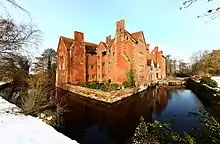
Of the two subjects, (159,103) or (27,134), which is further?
(159,103)

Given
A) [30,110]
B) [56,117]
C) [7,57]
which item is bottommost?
[56,117]

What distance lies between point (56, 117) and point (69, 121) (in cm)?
256

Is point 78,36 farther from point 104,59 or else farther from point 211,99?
point 211,99

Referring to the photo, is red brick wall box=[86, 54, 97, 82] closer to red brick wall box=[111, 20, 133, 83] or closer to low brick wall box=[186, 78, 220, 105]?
red brick wall box=[111, 20, 133, 83]

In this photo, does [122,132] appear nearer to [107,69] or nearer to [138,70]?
[138,70]

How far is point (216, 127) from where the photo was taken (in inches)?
141

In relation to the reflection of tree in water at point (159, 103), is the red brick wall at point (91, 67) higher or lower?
higher

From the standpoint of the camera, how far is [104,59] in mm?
36500

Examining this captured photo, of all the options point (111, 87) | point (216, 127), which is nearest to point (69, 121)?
point (111, 87)

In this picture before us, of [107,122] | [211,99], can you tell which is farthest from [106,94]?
[211,99]

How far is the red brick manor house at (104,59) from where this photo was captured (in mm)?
30625

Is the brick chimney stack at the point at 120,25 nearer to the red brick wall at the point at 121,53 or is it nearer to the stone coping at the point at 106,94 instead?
the red brick wall at the point at 121,53

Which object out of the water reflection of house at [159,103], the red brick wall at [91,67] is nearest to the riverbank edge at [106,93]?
Result: the water reflection of house at [159,103]

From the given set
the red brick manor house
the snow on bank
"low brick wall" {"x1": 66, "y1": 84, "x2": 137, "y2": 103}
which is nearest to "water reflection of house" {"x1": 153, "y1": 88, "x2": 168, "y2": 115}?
"low brick wall" {"x1": 66, "y1": 84, "x2": 137, "y2": 103}
